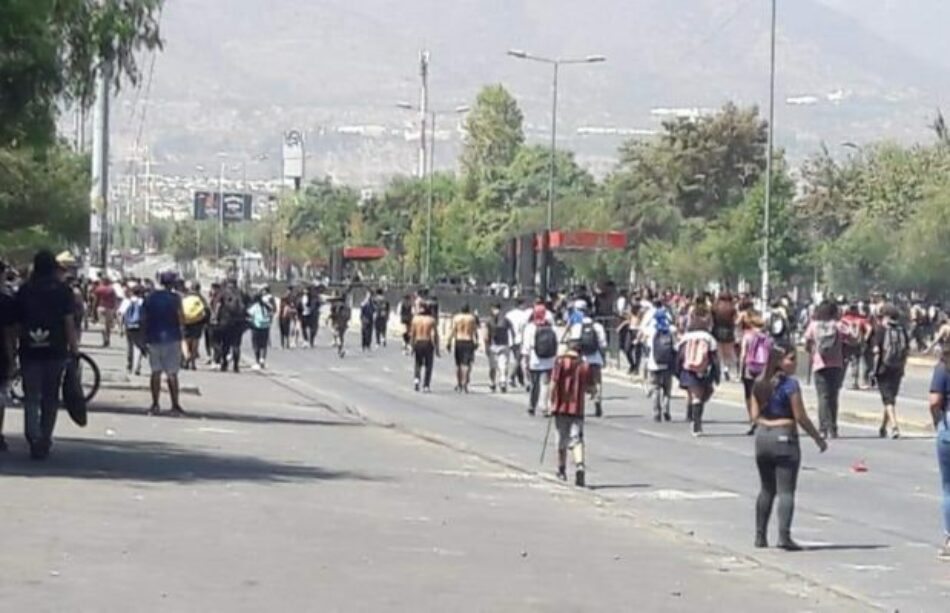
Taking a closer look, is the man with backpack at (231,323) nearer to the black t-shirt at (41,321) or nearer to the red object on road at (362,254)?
the black t-shirt at (41,321)

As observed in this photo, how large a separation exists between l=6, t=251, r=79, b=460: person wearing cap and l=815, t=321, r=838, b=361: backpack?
1291cm

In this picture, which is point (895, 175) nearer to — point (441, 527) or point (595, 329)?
point (595, 329)

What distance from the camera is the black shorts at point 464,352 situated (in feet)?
138

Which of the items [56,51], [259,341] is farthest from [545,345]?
[259,341]

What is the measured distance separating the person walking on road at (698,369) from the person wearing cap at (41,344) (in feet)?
41.0

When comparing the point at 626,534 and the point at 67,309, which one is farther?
the point at 67,309

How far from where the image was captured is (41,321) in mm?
20562

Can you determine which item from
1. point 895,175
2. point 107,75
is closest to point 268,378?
point 107,75

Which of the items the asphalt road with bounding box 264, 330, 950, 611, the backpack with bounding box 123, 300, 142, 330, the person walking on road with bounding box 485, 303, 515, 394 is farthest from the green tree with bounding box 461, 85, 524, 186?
the asphalt road with bounding box 264, 330, 950, 611

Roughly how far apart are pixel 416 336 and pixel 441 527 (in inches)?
921

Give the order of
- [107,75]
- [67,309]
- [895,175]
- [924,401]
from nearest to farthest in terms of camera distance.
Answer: [67,309] → [107,75] → [924,401] → [895,175]

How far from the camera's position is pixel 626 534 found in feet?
58.6


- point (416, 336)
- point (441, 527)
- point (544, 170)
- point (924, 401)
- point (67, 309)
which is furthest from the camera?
point (544, 170)

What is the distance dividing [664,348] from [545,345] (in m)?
1.84
